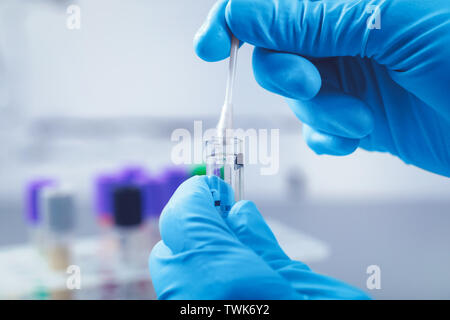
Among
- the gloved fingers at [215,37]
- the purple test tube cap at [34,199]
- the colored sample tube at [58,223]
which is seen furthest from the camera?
the purple test tube cap at [34,199]

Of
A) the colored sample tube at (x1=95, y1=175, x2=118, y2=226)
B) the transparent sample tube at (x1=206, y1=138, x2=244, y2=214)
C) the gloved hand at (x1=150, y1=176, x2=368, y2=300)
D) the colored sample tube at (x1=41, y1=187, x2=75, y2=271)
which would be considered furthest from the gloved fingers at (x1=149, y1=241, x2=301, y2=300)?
the colored sample tube at (x1=95, y1=175, x2=118, y2=226)

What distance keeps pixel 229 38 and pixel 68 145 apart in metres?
2.16

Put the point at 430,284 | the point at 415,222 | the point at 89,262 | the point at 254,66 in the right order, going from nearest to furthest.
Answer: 1. the point at 254,66
2. the point at 89,262
3. the point at 430,284
4. the point at 415,222

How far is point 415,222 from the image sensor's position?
2.43m

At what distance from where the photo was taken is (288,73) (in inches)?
24.9

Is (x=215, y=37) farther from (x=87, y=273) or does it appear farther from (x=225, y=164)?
(x=87, y=273)

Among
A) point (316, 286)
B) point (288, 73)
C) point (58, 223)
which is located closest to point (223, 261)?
point (316, 286)

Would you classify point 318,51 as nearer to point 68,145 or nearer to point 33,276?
point 33,276

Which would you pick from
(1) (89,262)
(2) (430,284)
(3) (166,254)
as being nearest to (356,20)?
(3) (166,254)

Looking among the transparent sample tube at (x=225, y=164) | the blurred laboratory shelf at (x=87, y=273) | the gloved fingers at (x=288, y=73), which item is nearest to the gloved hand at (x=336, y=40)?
the gloved fingers at (x=288, y=73)

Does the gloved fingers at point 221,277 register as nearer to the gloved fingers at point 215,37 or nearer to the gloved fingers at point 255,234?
the gloved fingers at point 255,234

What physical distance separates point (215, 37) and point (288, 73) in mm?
128

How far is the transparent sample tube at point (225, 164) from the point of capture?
2.04 feet

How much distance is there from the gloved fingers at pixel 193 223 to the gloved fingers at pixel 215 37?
215 millimetres
